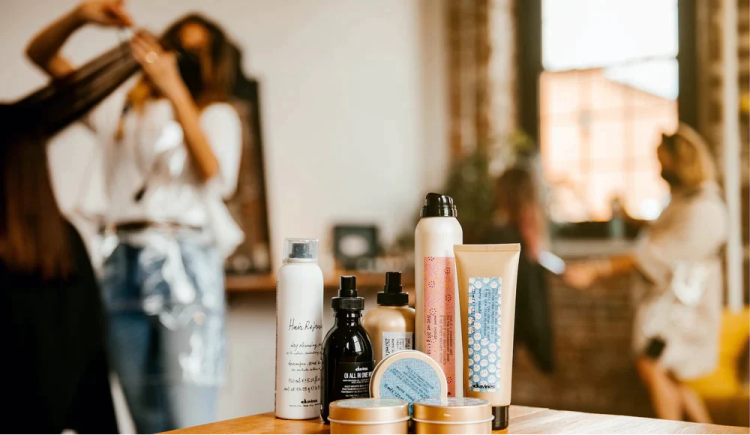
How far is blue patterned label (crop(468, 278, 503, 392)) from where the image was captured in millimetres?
854

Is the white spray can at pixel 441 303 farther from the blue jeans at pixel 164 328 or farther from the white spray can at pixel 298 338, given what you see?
→ the blue jeans at pixel 164 328

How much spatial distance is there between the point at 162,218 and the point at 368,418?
1.38m

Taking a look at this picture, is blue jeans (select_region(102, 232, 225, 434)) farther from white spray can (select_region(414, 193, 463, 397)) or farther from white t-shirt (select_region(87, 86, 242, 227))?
white spray can (select_region(414, 193, 463, 397))

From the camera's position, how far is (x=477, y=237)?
3.60m

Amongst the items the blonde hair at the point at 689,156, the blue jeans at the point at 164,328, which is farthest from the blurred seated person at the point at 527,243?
the blue jeans at the point at 164,328

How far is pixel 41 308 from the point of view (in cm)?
A: 163

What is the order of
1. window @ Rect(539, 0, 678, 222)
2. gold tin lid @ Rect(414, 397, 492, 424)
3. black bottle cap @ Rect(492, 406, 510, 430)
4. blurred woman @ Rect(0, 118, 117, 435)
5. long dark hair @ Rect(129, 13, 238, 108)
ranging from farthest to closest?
window @ Rect(539, 0, 678, 222) < long dark hair @ Rect(129, 13, 238, 108) < blurred woman @ Rect(0, 118, 117, 435) < black bottle cap @ Rect(492, 406, 510, 430) < gold tin lid @ Rect(414, 397, 492, 424)

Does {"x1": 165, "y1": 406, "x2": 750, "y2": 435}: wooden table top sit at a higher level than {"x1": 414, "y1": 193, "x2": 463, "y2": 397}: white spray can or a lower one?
lower

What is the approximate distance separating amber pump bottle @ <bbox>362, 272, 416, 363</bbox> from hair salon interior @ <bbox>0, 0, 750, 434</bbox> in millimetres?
1037

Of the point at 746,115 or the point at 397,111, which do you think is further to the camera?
the point at 397,111

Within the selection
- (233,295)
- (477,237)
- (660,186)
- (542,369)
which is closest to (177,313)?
(233,295)

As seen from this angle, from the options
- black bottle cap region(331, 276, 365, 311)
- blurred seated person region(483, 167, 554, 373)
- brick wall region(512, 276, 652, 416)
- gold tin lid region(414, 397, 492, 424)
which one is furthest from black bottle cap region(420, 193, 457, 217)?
brick wall region(512, 276, 652, 416)

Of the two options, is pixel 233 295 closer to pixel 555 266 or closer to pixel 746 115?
pixel 555 266

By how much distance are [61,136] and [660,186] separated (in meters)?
2.95
